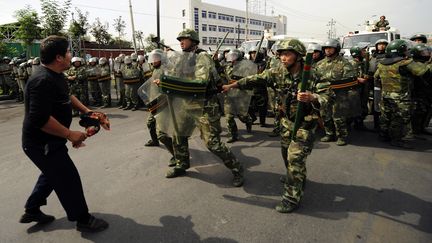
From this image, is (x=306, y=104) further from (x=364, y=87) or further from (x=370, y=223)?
(x=364, y=87)

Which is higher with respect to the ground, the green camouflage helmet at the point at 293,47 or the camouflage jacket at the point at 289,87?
the green camouflage helmet at the point at 293,47

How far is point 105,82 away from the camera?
34.9 feet

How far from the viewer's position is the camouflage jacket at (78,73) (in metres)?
9.80

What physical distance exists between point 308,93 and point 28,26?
1446cm

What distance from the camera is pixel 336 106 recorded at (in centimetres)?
566

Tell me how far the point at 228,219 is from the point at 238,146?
2675 mm

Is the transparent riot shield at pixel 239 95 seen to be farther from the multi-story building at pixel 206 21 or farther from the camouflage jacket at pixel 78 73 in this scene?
the multi-story building at pixel 206 21

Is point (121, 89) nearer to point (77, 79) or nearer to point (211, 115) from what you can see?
point (77, 79)

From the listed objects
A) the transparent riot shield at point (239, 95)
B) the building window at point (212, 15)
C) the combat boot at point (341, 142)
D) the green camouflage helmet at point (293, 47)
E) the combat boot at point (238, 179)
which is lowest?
the combat boot at point (238, 179)

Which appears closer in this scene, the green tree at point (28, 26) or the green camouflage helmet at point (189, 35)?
the green camouflage helmet at point (189, 35)

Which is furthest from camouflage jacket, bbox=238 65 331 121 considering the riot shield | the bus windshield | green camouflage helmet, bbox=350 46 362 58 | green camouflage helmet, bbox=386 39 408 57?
the bus windshield

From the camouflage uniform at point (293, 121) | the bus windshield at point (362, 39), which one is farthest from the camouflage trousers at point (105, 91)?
the bus windshield at point (362, 39)

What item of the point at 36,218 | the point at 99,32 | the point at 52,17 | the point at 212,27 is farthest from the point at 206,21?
the point at 36,218

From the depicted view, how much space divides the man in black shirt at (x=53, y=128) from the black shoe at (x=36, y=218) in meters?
→ 0.35
